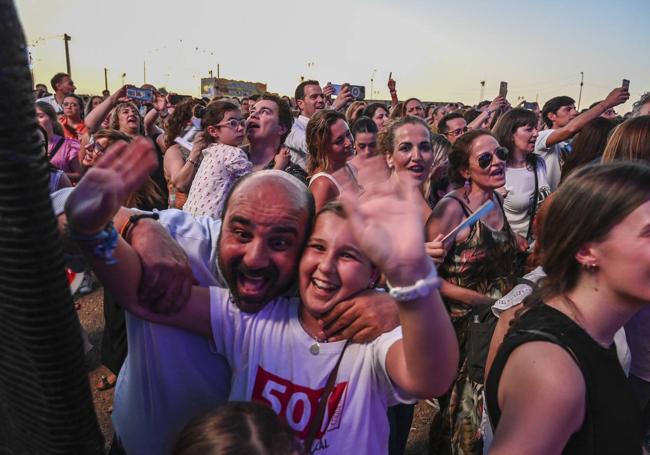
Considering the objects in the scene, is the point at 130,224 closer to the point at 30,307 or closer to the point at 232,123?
the point at 30,307

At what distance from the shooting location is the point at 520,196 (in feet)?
14.1

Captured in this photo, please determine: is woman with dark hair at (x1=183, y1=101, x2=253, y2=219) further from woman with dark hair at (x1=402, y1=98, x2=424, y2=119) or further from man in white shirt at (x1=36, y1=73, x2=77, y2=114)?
man in white shirt at (x1=36, y1=73, x2=77, y2=114)

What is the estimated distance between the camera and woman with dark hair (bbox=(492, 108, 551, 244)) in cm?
428

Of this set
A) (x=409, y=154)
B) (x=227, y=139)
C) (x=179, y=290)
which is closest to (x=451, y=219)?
(x=409, y=154)

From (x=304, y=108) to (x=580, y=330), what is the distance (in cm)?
550

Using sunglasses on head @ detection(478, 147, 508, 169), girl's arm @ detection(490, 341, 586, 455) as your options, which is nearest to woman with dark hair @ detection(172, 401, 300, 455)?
girl's arm @ detection(490, 341, 586, 455)

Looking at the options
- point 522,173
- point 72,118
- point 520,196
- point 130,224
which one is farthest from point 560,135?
point 72,118

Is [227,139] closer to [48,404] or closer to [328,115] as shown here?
[328,115]

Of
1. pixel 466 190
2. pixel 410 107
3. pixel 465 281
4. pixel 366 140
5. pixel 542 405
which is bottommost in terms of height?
pixel 465 281

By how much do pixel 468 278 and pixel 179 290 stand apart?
78.4 inches

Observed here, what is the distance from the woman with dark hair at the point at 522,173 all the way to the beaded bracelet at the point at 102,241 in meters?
3.78

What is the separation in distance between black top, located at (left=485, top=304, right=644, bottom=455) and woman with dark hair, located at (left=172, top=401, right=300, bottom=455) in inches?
28.6

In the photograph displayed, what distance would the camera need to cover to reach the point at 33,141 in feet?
2.25

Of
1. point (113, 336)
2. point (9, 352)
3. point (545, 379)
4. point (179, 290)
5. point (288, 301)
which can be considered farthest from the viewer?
point (113, 336)
